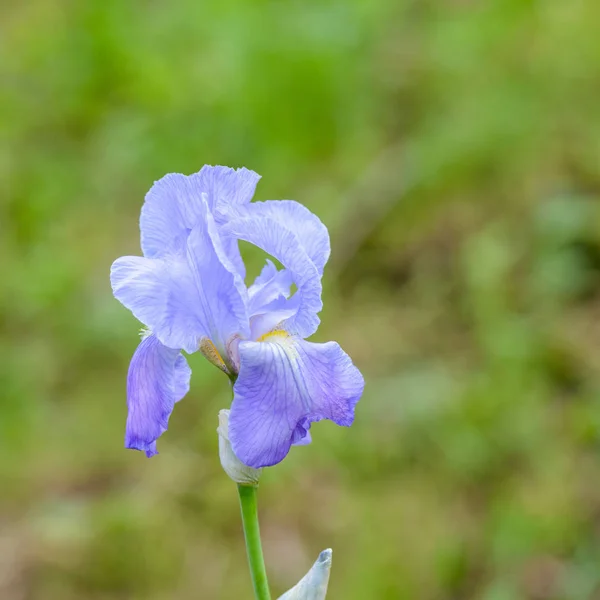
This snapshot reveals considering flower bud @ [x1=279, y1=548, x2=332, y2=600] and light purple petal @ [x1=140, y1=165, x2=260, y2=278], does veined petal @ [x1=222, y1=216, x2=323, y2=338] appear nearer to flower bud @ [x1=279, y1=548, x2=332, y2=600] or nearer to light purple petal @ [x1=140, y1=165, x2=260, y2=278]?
light purple petal @ [x1=140, y1=165, x2=260, y2=278]

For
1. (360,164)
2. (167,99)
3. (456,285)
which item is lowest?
(456,285)

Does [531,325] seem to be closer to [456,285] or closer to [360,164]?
[456,285]

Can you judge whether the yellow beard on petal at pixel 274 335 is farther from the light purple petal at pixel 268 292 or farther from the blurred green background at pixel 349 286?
the blurred green background at pixel 349 286

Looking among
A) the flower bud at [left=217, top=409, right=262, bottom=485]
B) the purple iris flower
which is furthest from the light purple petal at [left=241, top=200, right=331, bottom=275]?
the flower bud at [left=217, top=409, right=262, bottom=485]

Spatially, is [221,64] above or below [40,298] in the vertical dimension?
above

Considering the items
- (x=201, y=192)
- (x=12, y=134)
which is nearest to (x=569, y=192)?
(x=201, y=192)

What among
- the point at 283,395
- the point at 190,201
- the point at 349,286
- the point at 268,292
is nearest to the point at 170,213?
the point at 190,201

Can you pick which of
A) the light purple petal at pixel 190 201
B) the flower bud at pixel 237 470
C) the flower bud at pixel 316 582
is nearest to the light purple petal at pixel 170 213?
the light purple petal at pixel 190 201
